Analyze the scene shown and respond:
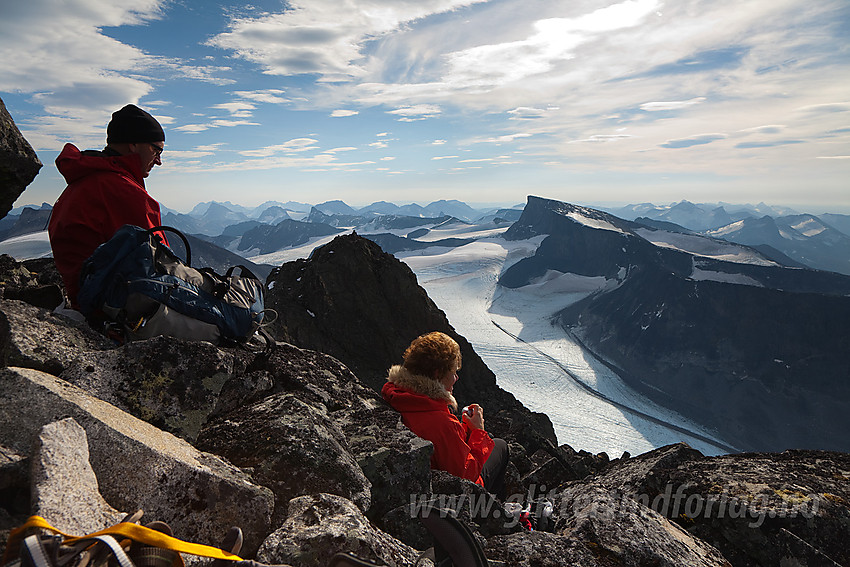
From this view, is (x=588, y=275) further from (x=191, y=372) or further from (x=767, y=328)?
(x=191, y=372)

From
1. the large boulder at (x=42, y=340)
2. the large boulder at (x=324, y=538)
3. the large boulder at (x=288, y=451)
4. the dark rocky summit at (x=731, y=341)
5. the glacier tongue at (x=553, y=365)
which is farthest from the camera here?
the dark rocky summit at (x=731, y=341)

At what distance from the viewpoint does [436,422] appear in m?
4.30

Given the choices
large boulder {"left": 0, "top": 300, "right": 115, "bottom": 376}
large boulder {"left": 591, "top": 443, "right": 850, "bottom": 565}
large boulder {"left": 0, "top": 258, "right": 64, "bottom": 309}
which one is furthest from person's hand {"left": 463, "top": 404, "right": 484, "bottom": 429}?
large boulder {"left": 0, "top": 258, "right": 64, "bottom": 309}

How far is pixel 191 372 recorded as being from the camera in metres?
3.75

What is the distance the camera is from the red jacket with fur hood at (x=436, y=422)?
4285mm

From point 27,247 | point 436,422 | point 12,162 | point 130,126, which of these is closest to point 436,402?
point 436,422

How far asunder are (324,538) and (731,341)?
105 metres

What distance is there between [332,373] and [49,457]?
3.50 m

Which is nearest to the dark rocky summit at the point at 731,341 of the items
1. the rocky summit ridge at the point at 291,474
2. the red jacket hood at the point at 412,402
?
the rocky summit ridge at the point at 291,474

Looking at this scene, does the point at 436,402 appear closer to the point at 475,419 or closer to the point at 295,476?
the point at 475,419

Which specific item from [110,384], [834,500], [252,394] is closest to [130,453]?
[110,384]

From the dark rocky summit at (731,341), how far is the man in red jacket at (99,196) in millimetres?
87557

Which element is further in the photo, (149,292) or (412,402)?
(412,402)

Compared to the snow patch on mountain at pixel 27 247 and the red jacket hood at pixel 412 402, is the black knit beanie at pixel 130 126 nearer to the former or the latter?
the red jacket hood at pixel 412 402
